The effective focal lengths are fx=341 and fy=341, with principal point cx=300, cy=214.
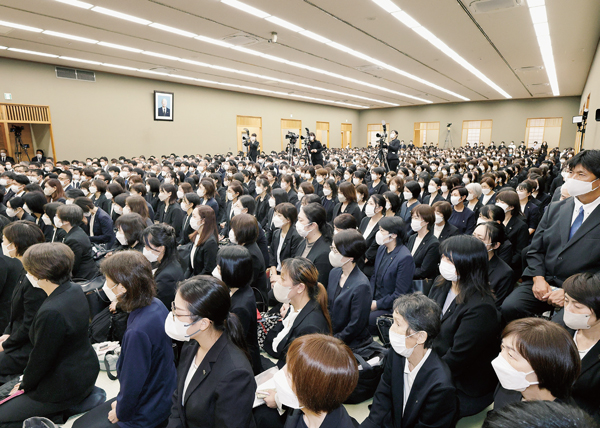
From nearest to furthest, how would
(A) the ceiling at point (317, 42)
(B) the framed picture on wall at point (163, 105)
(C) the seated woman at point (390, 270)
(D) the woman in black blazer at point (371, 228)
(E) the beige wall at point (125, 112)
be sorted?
(C) the seated woman at point (390, 270) → (D) the woman in black blazer at point (371, 228) → (A) the ceiling at point (317, 42) → (E) the beige wall at point (125, 112) → (B) the framed picture on wall at point (163, 105)

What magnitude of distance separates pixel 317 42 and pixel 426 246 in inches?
302

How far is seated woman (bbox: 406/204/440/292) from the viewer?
361 centimetres

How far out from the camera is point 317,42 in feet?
30.7

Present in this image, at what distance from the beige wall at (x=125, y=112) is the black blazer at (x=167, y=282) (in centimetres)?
1314

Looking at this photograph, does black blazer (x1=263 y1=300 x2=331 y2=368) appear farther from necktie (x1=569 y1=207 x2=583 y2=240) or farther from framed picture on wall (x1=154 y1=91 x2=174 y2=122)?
framed picture on wall (x1=154 y1=91 x2=174 y2=122)

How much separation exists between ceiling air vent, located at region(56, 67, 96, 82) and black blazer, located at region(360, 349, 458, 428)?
50.7ft

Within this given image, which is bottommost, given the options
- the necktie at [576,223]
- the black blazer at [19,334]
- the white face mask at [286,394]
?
the black blazer at [19,334]

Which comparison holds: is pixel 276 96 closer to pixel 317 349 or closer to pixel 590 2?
pixel 590 2

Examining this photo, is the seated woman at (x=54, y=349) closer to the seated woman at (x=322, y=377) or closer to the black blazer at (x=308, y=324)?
the black blazer at (x=308, y=324)

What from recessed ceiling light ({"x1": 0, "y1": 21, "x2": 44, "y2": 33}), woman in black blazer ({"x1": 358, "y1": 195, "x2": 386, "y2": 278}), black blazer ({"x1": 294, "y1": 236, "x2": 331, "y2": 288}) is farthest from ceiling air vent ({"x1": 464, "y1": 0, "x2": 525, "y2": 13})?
recessed ceiling light ({"x1": 0, "y1": 21, "x2": 44, "y2": 33})

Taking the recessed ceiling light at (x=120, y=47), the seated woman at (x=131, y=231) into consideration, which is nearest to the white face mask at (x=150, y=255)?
the seated woman at (x=131, y=231)

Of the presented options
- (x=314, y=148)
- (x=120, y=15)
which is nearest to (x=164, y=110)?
(x=314, y=148)

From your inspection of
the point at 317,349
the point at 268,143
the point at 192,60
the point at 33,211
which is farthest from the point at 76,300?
the point at 268,143

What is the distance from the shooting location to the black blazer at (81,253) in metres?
3.64
